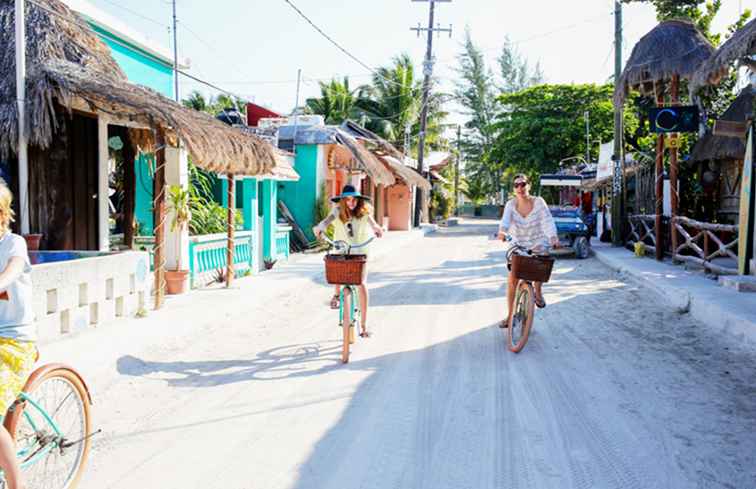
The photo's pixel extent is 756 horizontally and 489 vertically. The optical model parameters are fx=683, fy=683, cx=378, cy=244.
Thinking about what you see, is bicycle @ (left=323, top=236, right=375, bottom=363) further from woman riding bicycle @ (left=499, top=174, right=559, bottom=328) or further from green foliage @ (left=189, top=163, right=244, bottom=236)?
green foliage @ (left=189, top=163, right=244, bottom=236)

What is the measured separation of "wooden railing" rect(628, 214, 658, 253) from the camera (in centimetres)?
1656

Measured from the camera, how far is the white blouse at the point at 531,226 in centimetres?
737

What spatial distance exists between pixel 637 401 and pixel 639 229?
13.9 meters

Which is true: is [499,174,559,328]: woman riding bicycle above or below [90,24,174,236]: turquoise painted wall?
below

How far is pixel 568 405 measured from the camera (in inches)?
205

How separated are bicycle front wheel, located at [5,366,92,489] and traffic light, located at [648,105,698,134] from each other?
42.9 ft

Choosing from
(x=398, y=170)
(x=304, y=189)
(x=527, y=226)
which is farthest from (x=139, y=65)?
(x=398, y=170)

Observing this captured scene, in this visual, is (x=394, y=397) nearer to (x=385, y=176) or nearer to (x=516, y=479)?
(x=516, y=479)

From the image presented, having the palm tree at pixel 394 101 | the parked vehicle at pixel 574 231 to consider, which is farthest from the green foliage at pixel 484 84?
the parked vehicle at pixel 574 231

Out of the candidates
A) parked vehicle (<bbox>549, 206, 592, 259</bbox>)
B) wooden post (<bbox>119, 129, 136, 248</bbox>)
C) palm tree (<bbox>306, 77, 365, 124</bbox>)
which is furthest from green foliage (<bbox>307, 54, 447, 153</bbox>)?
wooden post (<bbox>119, 129, 136, 248</bbox>)

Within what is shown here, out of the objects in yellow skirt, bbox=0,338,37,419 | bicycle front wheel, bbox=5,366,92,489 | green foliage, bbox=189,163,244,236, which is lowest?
bicycle front wheel, bbox=5,366,92,489

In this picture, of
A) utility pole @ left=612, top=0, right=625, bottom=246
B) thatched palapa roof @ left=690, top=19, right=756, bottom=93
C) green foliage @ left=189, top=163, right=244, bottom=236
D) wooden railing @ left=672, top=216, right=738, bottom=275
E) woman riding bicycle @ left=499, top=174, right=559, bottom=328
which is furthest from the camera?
utility pole @ left=612, top=0, right=625, bottom=246

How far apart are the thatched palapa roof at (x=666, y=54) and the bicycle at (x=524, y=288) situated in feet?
31.9

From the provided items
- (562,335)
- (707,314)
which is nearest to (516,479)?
(562,335)
